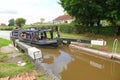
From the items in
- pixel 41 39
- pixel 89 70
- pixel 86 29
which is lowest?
pixel 89 70

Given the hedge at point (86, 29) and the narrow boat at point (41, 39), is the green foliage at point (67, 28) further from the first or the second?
the narrow boat at point (41, 39)

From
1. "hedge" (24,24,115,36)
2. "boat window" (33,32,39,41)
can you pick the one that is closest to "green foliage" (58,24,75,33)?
"hedge" (24,24,115,36)

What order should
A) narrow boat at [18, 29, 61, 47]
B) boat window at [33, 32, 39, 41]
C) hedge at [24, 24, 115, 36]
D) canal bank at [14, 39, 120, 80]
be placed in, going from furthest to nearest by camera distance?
hedge at [24, 24, 115, 36] → boat window at [33, 32, 39, 41] → narrow boat at [18, 29, 61, 47] → canal bank at [14, 39, 120, 80]

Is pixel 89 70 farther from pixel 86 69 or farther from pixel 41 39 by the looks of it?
pixel 41 39

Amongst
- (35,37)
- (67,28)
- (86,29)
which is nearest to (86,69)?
(35,37)

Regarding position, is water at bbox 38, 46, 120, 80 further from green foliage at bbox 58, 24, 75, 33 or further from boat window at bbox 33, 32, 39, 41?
green foliage at bbox 58, 24, 75, 33

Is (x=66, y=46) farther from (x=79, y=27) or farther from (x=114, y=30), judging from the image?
(x=79, y=27)

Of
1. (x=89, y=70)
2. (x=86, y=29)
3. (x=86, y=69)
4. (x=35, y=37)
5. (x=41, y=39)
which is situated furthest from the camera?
(x=86, y=29)

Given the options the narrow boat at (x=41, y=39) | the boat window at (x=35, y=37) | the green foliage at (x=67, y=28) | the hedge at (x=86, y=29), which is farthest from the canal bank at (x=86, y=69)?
the green foliage at (x=67, y=28)

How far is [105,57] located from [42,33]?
31.6 feet

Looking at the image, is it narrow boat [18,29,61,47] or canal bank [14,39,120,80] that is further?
narrow boat [18,29,61,47]

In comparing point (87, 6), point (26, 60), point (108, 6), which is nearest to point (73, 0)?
point (87, 6)

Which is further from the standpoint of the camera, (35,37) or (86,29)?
(86,29)

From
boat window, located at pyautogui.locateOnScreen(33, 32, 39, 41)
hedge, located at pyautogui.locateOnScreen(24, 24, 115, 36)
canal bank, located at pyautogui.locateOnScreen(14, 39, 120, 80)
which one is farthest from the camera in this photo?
hedge, located at pyautogui.locateOnScreen(24, 24, 115, 36)
